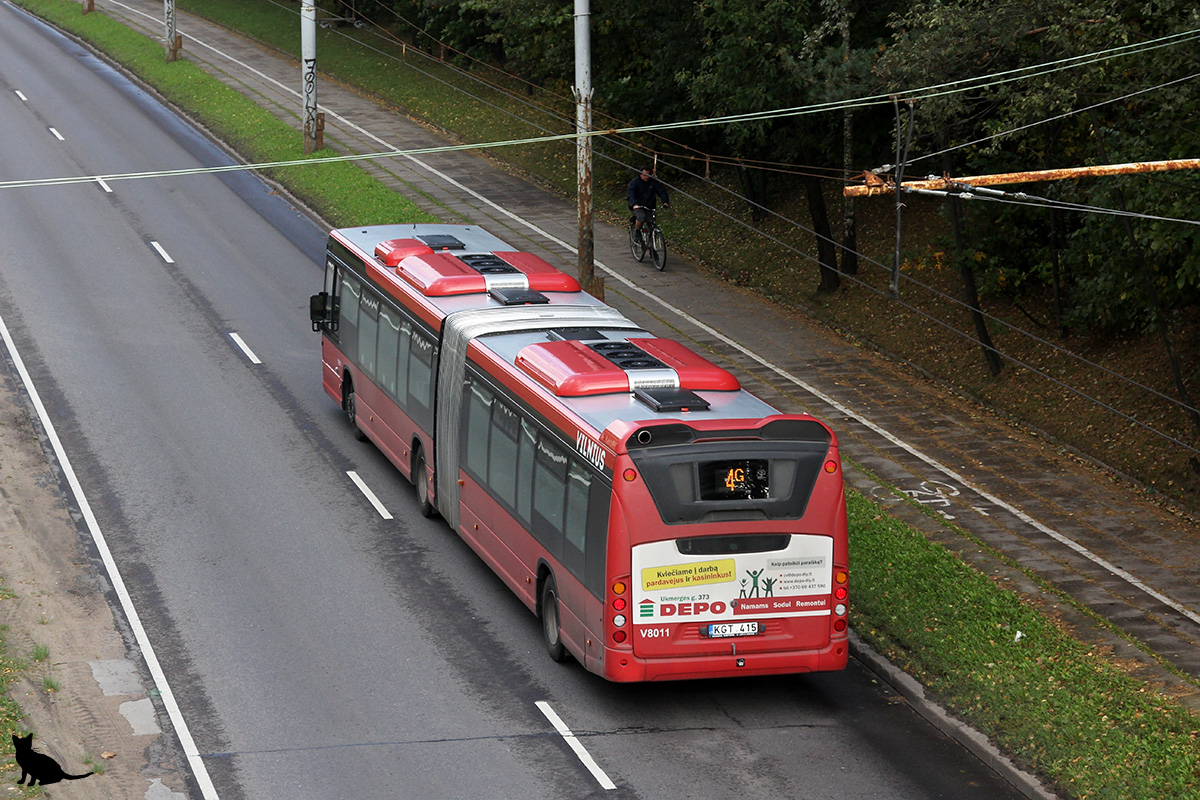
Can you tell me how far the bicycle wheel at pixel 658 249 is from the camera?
31266mm

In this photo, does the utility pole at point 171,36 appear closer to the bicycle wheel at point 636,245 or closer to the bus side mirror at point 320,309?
the bicycle wheel at point 636,245

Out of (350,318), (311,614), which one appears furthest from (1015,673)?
(350,318)

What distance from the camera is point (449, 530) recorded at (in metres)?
18.3

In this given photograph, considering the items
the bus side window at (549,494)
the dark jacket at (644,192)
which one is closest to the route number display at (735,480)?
the bus side window at (549,494)

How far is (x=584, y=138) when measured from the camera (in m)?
25.7

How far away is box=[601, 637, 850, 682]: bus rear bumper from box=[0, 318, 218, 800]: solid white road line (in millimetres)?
3664

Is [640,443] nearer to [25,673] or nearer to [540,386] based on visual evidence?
[540,386]

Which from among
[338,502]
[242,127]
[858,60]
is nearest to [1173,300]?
[858,60]

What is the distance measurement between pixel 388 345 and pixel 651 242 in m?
12.5

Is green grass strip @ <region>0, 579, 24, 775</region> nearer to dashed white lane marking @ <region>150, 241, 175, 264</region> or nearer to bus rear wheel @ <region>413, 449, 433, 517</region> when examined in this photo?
bus rear wheel @ <region>413, 449, 433, 517</region>

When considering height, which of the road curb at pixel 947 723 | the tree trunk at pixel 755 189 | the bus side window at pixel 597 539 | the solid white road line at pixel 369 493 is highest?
the tree trunk at pixel 755 189

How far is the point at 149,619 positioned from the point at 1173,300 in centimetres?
1515

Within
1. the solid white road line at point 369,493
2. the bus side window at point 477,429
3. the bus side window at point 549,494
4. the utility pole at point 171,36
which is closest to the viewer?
the bus side window at point 549,494

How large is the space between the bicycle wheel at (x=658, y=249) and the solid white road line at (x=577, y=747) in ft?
61.0
